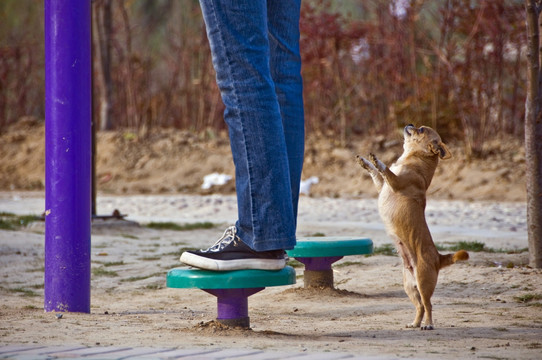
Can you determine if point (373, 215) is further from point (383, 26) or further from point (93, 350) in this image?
point (93, 350)

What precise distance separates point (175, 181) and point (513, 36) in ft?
20.4

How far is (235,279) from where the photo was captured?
2898 mm

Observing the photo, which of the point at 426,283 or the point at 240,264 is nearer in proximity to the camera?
the point at 240,264

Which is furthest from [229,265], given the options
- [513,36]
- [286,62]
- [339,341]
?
[513,36]

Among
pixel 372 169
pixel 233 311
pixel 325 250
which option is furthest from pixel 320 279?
pixel 233 311

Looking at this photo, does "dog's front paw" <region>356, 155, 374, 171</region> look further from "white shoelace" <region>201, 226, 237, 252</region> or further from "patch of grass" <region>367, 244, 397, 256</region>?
"patch of grass" <region>367, 244, 397, 256</region>

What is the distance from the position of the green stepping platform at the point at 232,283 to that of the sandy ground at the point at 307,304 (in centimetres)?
9

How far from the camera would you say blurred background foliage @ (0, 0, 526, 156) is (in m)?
11.7

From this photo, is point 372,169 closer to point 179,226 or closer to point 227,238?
point 227,238

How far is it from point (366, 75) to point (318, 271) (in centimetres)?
964

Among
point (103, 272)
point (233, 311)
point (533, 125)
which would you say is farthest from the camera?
point (103, 272)

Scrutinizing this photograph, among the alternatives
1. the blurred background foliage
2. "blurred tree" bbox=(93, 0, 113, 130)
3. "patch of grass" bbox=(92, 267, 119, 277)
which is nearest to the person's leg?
"patch of grass" bbox=(92, 267, 119, 277)

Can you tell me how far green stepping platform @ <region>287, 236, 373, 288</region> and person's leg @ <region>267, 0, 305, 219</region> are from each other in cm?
129

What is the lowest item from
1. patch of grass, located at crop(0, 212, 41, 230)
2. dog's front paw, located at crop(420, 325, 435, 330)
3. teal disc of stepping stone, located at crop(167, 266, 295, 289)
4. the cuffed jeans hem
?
dog's front paw, located at crop(420, 325, 435, 330)
